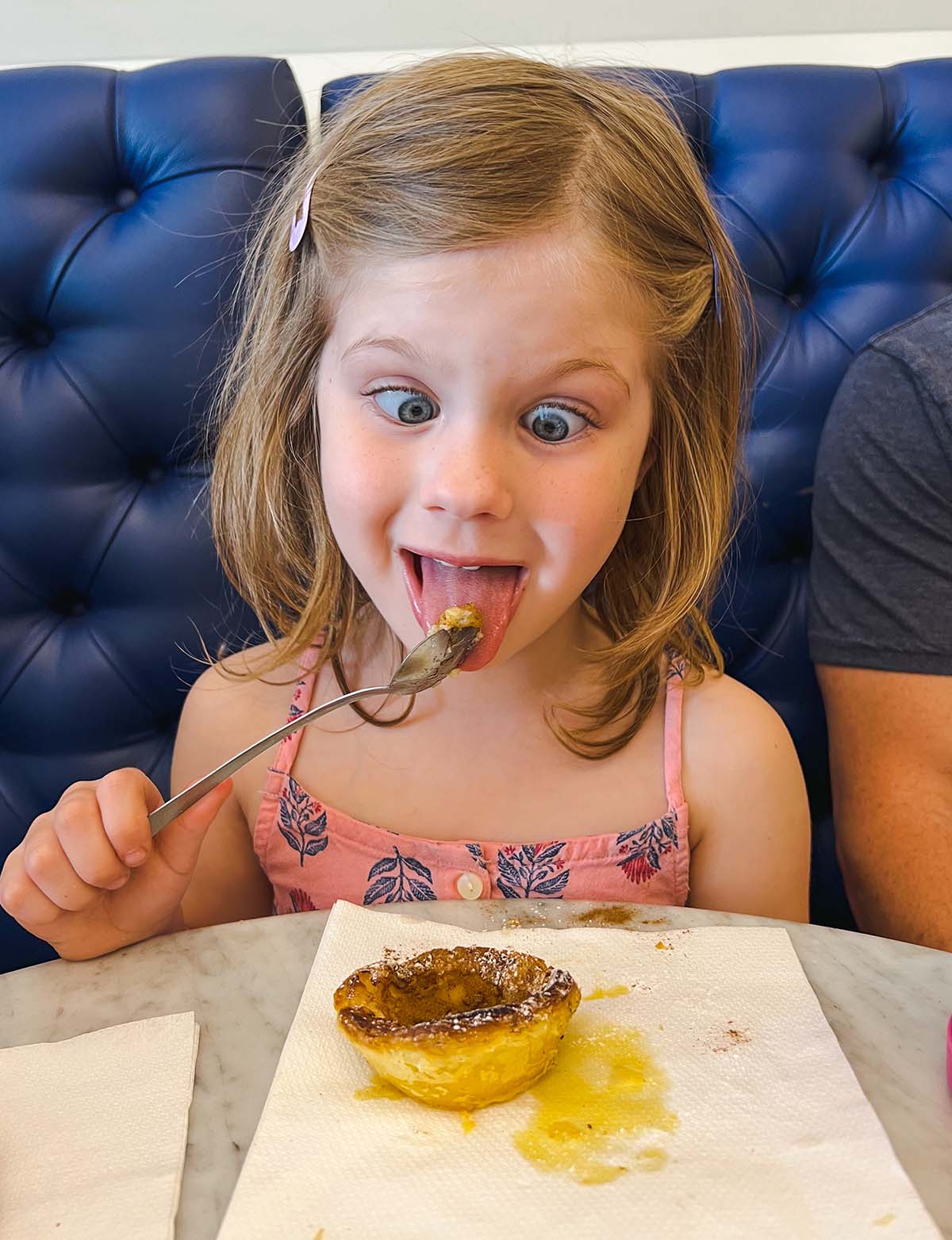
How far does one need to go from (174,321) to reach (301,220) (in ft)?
1.25

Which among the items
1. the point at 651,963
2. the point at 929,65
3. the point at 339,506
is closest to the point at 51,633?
the point at 339,506

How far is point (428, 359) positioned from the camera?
0.83m

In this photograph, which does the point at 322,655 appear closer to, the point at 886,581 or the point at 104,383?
the point at 104,383

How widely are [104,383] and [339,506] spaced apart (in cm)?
61

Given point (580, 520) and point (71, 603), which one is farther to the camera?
point (71, 603)

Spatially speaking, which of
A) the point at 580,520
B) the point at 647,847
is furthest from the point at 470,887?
the point at 580,520

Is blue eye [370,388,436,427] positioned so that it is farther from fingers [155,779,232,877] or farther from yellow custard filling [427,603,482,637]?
fingers [155,779,232,877]

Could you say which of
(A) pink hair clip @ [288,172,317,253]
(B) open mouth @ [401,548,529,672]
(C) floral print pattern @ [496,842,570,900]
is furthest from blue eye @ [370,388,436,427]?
(C) floral print pattern @ [496,842,570,900]

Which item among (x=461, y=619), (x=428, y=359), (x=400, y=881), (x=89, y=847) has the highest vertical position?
(x=428, y=359)

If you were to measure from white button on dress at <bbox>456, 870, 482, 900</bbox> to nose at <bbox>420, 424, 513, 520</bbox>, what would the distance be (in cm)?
40

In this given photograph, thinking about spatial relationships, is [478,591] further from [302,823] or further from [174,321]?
[174,321]

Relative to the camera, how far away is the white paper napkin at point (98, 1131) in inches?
22.0

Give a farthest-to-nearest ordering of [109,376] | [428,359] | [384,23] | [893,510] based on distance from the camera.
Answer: [384,23], [109,376], [893,510], [428,359]

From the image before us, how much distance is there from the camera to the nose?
31.8 inches
